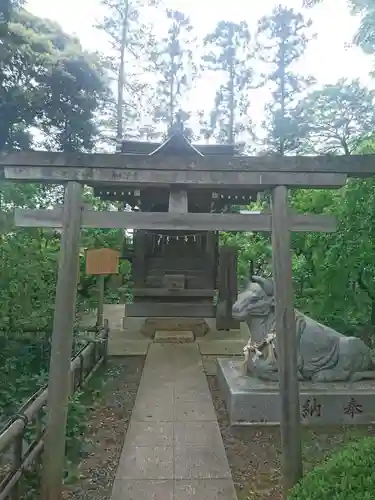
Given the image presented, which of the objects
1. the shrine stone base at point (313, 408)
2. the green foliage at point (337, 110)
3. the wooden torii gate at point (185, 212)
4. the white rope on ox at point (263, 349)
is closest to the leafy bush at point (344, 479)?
the wooden torii gate at point (185, 212)

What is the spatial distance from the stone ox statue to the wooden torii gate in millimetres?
1949

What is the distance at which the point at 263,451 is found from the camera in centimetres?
495

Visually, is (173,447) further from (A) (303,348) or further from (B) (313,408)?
(A) (303,348)

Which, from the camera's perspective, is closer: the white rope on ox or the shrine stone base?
the shrine stone base

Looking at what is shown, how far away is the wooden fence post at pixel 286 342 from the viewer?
12.7ft

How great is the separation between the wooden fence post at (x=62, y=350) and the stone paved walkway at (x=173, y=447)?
2.00 ft

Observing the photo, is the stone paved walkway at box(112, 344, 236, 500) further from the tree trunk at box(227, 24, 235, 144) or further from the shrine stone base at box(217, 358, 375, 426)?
the tree trunk at box(227, 24, 235, 144)

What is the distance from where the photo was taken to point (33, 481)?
13.1ft

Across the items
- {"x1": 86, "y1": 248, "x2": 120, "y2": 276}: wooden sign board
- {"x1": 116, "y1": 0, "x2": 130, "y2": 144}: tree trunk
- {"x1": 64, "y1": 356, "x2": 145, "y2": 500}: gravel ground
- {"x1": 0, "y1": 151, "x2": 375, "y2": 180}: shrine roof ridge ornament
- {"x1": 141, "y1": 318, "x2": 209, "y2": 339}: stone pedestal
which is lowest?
{"x1": 64, "y1": 356, "x2": 145, "y2": 500}: gravel ground

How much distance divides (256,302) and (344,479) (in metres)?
3.76

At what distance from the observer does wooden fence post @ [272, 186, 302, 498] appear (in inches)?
152

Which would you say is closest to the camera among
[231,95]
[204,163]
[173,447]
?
[204,163]

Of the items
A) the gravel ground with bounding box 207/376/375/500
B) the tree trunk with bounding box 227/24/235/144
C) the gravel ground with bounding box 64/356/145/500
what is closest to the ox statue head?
the gravel ground with bounding box 207/376/375/500

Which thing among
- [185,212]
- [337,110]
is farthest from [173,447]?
[337,110]
